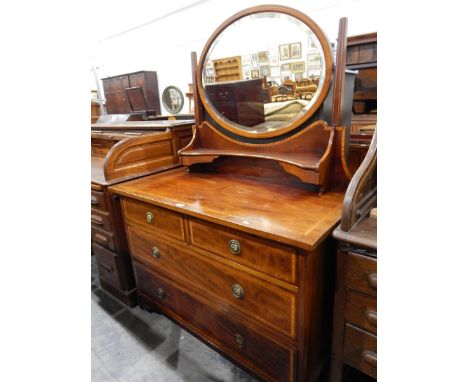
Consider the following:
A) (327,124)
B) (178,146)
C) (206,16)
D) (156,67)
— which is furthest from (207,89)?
(156,67)

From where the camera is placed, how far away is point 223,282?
46.1 inches

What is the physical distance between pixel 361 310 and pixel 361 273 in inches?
5.5

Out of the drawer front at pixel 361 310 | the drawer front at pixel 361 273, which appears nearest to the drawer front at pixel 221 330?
the drawer front at pixel 361 310

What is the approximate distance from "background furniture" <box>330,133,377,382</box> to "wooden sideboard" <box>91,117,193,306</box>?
1204 mm

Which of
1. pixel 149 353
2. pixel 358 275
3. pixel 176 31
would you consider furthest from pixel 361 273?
pixel 176 31

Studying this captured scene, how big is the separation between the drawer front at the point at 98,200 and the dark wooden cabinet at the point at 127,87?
5.05 meters

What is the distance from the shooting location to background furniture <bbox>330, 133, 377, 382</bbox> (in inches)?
32.4

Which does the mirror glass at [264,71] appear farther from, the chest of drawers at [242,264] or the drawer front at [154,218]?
the drawer front at [154,218]

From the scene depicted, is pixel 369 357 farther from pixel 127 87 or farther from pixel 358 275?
pixel 127 87

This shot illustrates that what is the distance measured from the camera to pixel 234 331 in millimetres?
1241

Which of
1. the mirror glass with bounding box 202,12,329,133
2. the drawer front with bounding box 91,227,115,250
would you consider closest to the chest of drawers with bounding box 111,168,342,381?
the drawer front with bounding box 91,227,115,250

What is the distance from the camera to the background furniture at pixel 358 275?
82 centimetres

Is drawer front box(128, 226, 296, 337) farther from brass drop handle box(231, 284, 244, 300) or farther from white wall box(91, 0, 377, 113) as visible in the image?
white wall box(91, 0, 377, 113)
